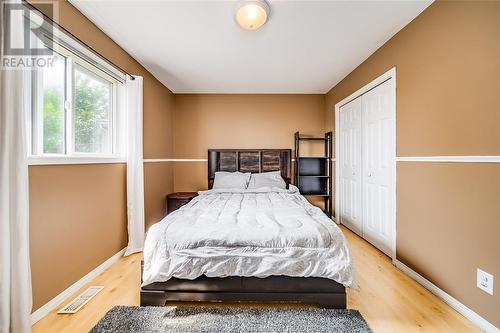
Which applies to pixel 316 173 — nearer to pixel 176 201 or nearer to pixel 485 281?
pixel 176 201

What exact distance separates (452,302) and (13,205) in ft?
9.78

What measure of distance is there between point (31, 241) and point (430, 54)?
335 centimetres

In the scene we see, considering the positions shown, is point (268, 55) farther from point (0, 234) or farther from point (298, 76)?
point (0, 234)

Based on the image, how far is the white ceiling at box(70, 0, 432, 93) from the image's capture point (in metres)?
1.93

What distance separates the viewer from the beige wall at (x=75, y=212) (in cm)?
164

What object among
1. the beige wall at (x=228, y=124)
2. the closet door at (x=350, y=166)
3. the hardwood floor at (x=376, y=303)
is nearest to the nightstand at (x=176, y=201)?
the beige wall at (x=228, y=124)

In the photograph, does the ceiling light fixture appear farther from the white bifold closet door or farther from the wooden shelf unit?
the wooden shelf unit

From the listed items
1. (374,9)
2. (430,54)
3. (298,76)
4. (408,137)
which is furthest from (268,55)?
(408,137)

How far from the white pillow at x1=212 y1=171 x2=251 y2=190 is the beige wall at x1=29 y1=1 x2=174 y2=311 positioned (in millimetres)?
1332

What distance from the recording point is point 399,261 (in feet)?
7.66

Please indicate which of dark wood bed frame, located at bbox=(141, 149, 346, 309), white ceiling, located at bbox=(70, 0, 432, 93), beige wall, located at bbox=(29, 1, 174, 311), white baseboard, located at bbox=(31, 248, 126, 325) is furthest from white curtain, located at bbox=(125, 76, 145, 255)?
dark wood bed frame, located at bbox=(141, 149, 346, 309)

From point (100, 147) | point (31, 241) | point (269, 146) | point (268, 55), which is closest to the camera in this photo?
point (31, 241)

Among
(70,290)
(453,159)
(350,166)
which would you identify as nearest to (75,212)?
(70,290)

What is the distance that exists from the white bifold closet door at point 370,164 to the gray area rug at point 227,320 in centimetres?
138
